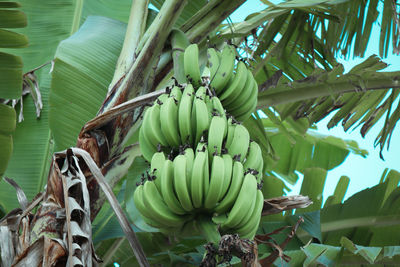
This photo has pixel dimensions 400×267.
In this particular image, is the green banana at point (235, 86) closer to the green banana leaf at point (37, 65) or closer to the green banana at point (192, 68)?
the green banana at point (192, 68)

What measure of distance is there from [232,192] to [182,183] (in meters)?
0.12

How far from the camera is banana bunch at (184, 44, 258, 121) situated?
1.48 m

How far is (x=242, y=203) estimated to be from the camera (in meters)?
1.16

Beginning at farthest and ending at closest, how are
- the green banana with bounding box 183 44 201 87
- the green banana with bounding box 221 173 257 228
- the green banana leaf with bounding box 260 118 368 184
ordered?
1. the green banana leaf with bounding box 260 118 368 184
2. the green banana with bounding box 183 44 201 87
3. the green banana with bounding box 221 173 257 228

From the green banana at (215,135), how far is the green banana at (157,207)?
0.53 ft

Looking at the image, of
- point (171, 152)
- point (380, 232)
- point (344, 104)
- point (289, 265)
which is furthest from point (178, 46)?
point (380, 232)

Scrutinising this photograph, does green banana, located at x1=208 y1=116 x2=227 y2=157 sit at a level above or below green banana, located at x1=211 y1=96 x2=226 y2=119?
below

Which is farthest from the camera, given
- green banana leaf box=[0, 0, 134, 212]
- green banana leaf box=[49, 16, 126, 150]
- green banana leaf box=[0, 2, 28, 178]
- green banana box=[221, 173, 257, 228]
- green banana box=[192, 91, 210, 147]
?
green banana leaf box=[0, 0, 134, 212]

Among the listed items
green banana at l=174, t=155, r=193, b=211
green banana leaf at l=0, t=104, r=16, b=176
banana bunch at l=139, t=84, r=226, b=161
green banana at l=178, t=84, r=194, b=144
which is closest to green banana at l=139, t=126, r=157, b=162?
banana bunch at l=139, t=84, r=226, b=161

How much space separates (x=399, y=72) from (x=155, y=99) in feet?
3.91

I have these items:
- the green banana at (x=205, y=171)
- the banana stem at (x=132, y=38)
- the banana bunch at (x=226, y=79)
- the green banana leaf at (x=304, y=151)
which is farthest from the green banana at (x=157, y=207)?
the green banana leaf at (x=304, y=151)

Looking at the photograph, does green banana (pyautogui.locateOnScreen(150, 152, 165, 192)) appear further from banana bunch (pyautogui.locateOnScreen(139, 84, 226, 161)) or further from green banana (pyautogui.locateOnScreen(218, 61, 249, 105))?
green banana (pyautogui.locateOnScreen(218, 61, 249, 105))

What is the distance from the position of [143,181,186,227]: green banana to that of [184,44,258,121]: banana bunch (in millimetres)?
363

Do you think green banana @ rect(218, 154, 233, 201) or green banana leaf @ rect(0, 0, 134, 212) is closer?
green banana @ rect(218, 154, 233, 201)
